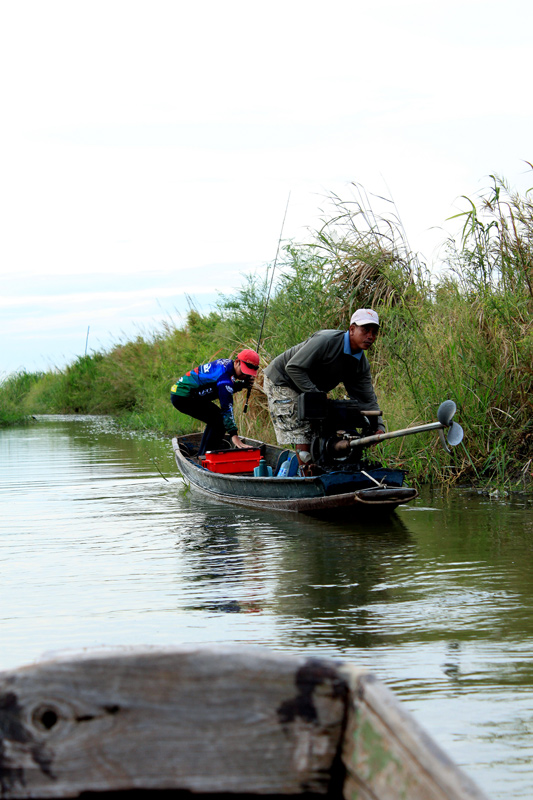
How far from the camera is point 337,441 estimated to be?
8047 millimetres

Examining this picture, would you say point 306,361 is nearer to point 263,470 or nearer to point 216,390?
point 263,470

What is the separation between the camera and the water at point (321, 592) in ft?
11.4

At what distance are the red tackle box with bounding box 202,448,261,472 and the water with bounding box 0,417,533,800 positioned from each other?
1.62 ft

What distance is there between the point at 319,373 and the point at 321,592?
3160 millimetres

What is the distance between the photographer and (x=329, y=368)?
819 centimetres

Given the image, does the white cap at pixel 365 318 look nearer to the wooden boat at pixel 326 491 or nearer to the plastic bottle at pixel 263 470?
the wooden boat at pixel 326 491

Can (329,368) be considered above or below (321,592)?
above

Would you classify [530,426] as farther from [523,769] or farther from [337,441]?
[523,769]

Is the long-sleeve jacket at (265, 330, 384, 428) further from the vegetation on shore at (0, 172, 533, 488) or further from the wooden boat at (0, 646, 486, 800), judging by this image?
the wooden boat at (0, 646, 486, 800)

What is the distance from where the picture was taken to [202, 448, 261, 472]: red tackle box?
9.89 m

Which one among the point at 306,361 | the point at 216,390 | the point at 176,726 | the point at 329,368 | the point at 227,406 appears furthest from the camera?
the point at 216,390

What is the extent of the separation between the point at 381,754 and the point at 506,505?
6857 mm

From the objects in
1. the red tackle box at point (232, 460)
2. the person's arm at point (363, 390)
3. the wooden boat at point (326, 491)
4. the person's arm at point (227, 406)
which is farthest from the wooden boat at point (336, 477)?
the person's arm at point (227, 406)

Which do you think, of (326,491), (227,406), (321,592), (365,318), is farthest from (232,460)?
(321,592)
